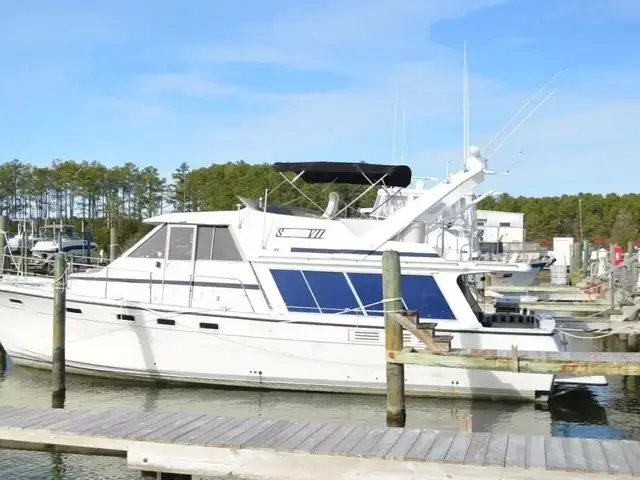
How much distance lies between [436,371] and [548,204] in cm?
7208

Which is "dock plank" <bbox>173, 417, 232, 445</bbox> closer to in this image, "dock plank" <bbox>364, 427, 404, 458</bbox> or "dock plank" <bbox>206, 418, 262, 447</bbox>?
"dock plank" <bbox>206, 418, 262, 447</bbox>

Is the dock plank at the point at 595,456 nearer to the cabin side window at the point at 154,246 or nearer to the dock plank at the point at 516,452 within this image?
the dock plank at the point at 516,452

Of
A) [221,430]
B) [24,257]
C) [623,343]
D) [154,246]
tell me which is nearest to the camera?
[221,430]

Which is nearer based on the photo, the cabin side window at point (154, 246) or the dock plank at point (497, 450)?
the dock plank at point (497, 450)

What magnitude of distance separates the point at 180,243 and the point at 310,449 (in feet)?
23.1

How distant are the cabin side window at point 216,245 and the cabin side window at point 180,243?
0.17m

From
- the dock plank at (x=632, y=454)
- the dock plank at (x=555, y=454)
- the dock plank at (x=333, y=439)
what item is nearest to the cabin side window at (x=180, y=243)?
the dock plank at (x=333, y=439)

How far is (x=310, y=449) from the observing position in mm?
6340

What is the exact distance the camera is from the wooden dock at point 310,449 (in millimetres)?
6023

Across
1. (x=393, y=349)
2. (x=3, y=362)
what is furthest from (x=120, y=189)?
(x=393, y=349)

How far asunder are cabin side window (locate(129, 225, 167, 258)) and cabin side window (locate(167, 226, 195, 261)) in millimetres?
155

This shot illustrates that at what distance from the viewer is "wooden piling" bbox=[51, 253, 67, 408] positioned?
11531 mm

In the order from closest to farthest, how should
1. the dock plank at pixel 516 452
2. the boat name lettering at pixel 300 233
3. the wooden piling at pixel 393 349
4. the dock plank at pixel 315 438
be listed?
the dock plank at pixel 516 452, the dock plank at pixel 315 438, the wooden piling at pixel 393 349, the boat name lettering at pixel 300 233

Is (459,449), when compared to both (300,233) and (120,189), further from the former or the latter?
(120,189)
